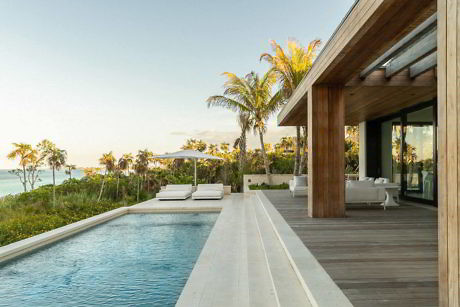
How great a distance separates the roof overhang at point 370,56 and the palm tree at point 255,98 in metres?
5.96

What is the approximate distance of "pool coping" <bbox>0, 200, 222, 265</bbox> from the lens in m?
5.57

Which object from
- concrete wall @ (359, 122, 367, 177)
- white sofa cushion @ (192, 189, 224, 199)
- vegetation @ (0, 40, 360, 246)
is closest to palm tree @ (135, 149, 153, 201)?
vegetation @ (0, 40, 360, 246)

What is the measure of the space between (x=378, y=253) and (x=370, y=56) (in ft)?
8.43

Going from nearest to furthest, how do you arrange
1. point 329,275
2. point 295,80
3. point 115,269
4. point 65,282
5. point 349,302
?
point 349,302 → point 329,275 → point 65,282 → point 115,269 → point 295,80

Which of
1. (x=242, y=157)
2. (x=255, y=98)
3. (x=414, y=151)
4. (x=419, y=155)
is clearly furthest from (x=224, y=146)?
(x=419, y=155)

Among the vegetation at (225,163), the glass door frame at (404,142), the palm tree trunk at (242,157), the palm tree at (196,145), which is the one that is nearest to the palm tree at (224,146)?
the vegetation at (225,163)

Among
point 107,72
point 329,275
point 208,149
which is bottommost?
point 329,275

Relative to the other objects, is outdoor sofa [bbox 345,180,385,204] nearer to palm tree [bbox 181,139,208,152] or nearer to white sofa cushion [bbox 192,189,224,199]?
white sofa cushion [bbox 192,189,224,199]

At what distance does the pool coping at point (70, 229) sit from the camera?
5570 millimetres

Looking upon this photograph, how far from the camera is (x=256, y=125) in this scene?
50.9ft

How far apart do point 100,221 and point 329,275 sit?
7291 mm

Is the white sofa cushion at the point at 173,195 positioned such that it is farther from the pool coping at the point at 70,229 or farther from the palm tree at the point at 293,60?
the palm tree at the point at 293,60

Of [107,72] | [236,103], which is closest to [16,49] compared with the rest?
[107,72]

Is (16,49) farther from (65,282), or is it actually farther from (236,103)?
(65,282)
